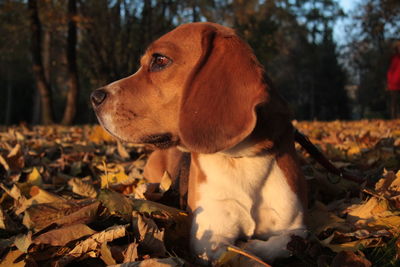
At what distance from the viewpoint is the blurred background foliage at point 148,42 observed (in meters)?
16.8

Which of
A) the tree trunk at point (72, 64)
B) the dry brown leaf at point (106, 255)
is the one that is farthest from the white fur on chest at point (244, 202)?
the tree trunk at point (72, 64)

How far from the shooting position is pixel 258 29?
2697 centimetres

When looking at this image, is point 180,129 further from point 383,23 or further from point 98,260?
point 383,23

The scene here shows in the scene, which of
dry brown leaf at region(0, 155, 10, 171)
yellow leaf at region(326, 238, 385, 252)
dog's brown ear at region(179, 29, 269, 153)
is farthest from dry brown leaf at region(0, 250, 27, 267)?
dry brown leaf at region(0, 155, 10, 171)

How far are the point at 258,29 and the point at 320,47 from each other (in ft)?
49.6

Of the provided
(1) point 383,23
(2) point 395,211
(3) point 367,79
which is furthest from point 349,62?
(2) point 395,211

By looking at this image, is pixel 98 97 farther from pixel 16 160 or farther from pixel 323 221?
pixel 16 160

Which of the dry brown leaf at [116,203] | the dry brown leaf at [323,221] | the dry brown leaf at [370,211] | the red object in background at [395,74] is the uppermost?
the red object in background at [395,74]

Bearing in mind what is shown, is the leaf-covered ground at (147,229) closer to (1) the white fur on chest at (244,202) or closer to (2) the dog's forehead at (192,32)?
(1) the white fur on chest at (244,202)

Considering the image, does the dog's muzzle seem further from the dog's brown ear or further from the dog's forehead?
the dog's brown ear

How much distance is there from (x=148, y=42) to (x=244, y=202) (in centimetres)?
1941

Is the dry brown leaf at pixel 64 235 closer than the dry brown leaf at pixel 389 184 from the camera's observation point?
Yes

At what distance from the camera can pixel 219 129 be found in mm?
1866

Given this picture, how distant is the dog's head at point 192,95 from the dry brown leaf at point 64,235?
592mm
